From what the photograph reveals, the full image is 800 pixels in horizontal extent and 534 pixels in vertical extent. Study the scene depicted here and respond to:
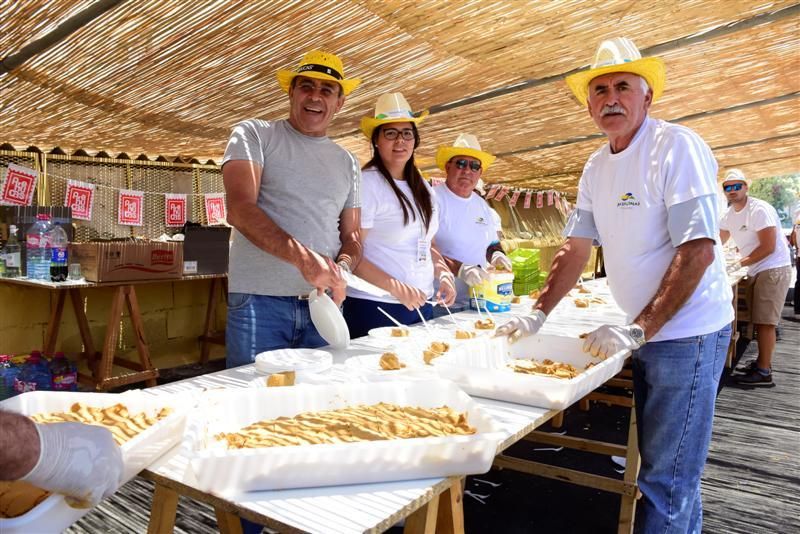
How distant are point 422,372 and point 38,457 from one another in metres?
0.99

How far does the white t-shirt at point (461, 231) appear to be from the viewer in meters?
3.34

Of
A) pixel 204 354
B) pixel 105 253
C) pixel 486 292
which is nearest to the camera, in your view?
pixel 486 292

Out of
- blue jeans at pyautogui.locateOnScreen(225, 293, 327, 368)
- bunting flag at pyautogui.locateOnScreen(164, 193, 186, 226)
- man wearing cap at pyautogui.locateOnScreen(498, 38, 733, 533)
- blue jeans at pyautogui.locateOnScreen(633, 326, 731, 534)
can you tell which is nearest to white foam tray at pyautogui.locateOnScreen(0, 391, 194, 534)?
blue jeans at pyautogui.locateOnScreen(225, 293, 327, 368)

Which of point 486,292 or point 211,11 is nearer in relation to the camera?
point 211,11

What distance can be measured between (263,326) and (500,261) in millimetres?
1744

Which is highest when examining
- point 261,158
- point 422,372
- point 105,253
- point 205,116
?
point 205,116

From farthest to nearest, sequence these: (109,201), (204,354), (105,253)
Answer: (204,354)
(109,201)
(105,253)

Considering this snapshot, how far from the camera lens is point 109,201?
17.6 feet

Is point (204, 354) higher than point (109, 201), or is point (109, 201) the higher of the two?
point (109, 201)

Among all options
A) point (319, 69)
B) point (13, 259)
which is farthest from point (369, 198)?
point (13, 259)

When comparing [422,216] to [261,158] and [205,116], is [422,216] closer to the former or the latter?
Answer: [261,158]

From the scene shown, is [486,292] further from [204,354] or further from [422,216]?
[204,354]

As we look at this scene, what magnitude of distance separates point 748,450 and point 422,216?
8.70 feet

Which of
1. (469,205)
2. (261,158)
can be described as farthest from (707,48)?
(261,158)
